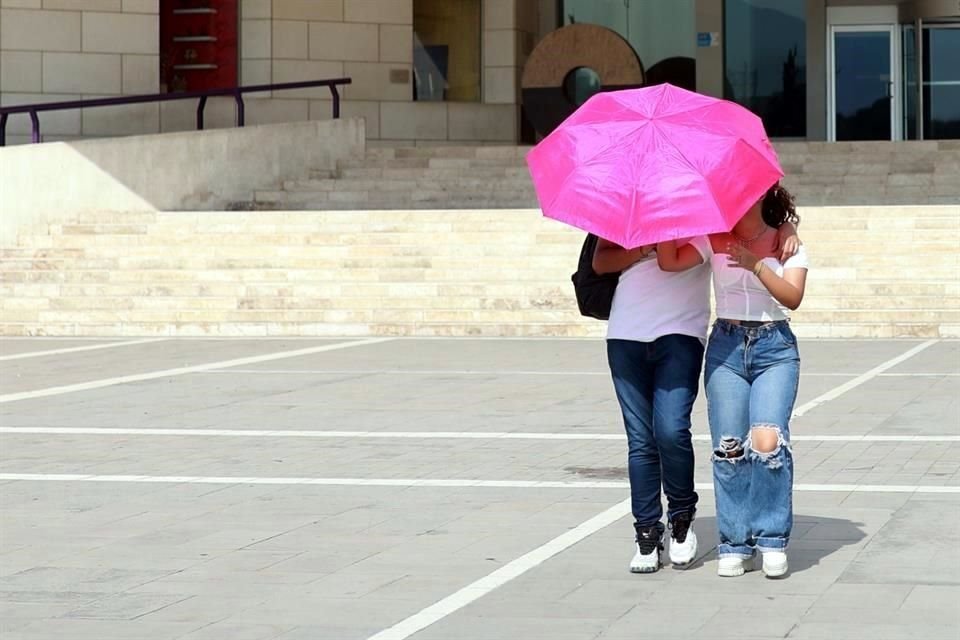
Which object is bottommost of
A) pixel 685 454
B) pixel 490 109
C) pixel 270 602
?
pixel 270 602

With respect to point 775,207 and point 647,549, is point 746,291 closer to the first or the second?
point 775,207

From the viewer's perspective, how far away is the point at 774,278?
6.16 metres

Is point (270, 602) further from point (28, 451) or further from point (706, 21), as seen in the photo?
point (706, 21)

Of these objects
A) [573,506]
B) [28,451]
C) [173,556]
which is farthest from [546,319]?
[173,556]

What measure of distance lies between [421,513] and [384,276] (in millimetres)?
11865

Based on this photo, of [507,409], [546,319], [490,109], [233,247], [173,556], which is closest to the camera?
[173,556]

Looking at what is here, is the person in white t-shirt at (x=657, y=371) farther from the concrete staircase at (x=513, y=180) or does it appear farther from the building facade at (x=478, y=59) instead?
the building facade at (x=478, y=59)

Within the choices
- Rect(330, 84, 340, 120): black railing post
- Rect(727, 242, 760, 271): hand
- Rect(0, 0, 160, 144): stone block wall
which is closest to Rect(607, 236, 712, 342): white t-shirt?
Rect(727, 242, 760, 271): hand

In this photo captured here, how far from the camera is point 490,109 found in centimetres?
3434

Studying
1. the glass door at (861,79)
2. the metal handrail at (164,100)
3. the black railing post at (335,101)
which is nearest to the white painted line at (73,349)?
the metal handrail at (164,100)

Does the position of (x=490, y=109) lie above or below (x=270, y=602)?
above

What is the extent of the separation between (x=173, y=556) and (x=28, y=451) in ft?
11.0

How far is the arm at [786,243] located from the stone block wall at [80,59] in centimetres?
2404

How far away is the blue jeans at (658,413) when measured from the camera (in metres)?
6.30
